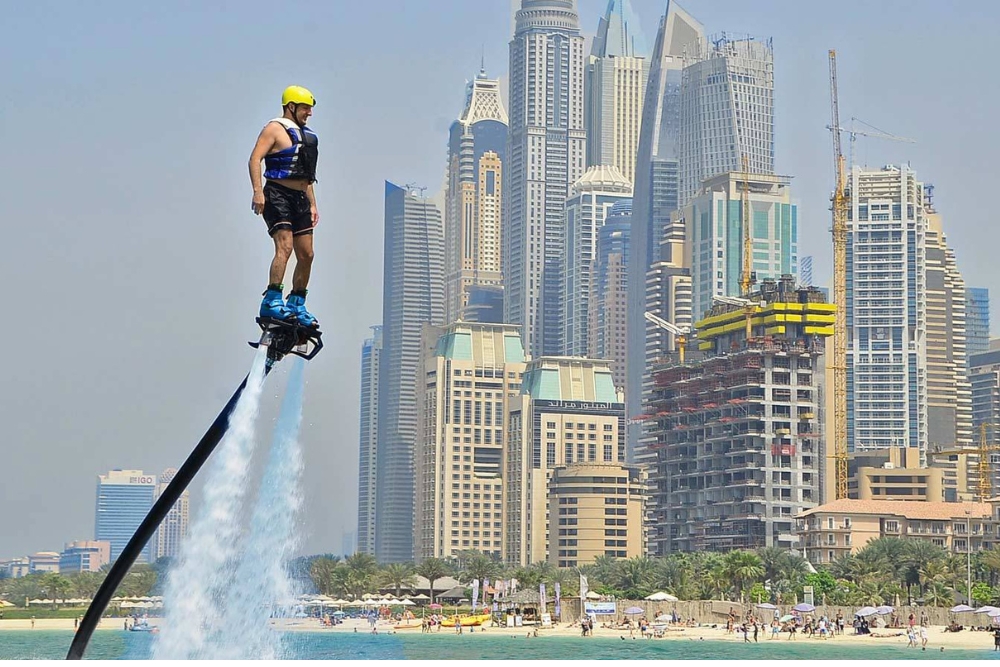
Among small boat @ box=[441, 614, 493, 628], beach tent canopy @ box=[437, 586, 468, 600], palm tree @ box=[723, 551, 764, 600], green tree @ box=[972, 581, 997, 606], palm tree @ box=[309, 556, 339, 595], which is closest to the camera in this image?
green tree @ box=[972, 581, 997, 606]

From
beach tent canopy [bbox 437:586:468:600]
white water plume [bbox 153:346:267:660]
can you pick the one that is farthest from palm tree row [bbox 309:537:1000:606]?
white water plume [bbox 153:346:267:660]

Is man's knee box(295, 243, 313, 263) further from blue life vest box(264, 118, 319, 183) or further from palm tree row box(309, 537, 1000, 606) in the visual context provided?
palm tree row box(309, 537, 1000, 606)

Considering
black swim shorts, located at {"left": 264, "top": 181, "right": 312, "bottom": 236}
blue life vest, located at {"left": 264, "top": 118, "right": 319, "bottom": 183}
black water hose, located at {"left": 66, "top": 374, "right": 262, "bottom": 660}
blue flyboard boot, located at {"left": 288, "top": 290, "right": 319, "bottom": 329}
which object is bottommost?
black water hose, located at {"left": 66, "top": 374, "right": 262, "bottom": 660}

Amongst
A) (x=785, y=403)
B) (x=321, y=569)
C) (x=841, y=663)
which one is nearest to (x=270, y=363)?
(x=841, y=663)

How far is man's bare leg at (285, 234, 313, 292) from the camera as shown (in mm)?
12391

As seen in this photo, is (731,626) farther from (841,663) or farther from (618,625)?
(841,663)

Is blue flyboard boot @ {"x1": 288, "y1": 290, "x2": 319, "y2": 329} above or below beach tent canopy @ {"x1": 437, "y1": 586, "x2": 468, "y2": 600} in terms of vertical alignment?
above

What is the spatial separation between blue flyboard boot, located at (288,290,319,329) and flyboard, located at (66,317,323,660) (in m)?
0.03

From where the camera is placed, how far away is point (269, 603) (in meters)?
15.1

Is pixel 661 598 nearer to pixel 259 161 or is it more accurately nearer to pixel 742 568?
pixel 742 568

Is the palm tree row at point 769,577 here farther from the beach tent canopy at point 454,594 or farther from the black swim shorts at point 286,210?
the black swim shorts at point 286,210

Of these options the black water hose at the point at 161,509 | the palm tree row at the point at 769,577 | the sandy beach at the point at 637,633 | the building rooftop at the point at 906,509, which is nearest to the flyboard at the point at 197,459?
the black water hose at the point at 161,509

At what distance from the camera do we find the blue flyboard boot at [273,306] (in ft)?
40.3

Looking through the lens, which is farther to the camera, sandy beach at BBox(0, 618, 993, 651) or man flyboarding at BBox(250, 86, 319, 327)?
sandy beach at BBox(0, 618, 993, 651)
